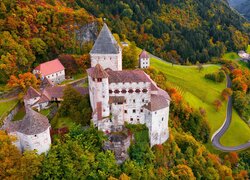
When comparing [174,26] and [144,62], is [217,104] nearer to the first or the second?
[144,62]

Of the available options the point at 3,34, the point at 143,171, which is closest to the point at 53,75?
the point at 3,34

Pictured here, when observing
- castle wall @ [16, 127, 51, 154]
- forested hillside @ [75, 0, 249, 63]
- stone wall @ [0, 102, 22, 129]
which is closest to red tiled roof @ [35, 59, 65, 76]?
stone wall @ [0, 102, 22, 129]

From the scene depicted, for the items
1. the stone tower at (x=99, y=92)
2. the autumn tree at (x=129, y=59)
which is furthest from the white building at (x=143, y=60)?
the stone tower at (x=99, y=92)

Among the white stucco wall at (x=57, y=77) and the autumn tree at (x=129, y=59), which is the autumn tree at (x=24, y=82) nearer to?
the white stucco wall at (x=57, y=77)

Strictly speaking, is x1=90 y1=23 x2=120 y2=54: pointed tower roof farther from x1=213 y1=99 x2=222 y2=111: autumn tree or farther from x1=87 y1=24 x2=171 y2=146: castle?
x1=213 y1=99 x2=222 y2=111: autumn tree

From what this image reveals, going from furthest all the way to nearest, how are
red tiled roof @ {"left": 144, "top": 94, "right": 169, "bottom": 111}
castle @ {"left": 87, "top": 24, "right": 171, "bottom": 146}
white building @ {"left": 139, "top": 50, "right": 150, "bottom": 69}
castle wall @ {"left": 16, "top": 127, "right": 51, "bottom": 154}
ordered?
white building @ {"left": 139, "top": 50, "right": 150, "bottom": 69} → red tiled roof @ {"left": 144, "top": 94, "right": 169, "bottom": 111} → castle @ {"left": 87, "top": 24, "right": 171, "bottom": 146} → castle wall @ {"left": 16, "top": 127, "right": 51, "bottom": 154}

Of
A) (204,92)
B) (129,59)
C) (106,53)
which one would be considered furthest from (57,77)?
(204,92)
